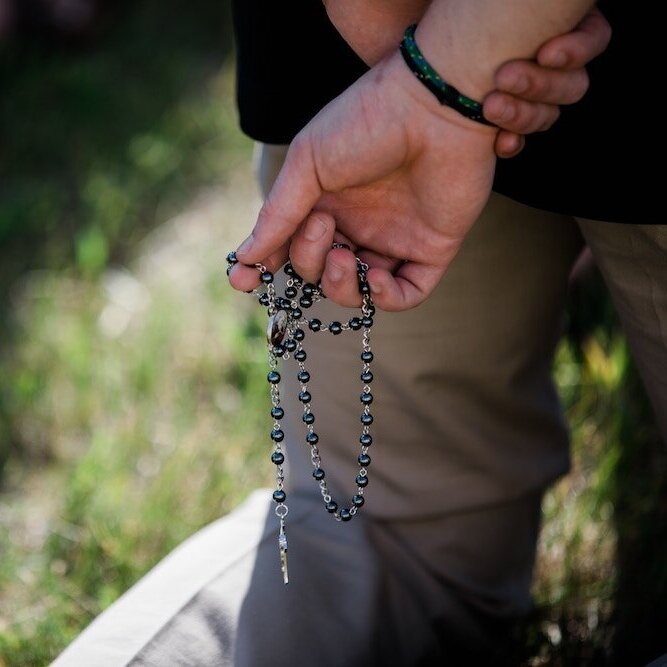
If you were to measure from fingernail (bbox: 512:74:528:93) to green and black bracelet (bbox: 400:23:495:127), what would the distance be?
0.12 feet

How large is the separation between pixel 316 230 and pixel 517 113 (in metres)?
0.20

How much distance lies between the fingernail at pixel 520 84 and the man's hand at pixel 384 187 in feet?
0.16

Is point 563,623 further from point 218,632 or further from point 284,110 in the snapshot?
point 284,110

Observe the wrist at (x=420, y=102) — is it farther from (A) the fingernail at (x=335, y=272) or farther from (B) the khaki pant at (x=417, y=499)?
(B) the khaki pant at (x=417, y=499)

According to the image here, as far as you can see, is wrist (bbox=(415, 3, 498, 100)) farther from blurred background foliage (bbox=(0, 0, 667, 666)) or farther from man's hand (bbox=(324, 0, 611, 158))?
blurred background foliage (bbox=(0, 0, 667, 666))

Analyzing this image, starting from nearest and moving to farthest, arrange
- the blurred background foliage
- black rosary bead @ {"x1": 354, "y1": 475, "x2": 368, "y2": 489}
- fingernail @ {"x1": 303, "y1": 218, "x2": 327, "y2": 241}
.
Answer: fingernail @ {"x1": 303, "y1": 218, "x2": 327, "y2": 241} → black rosary bead @ {"x1": 354, "y1": 475, "x2": 368, "y2": 489} → the blurred background foliage

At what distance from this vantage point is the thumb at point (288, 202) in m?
0.87

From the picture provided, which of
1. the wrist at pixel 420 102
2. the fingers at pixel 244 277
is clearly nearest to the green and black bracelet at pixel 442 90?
the wrist at pixel 420 102

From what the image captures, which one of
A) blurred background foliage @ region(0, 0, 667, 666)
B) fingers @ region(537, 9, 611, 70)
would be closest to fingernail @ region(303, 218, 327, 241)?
fingers @ region(537, 9, 611, 70)

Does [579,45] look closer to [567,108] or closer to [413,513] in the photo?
[567,108]

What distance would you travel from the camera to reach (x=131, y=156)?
237cm

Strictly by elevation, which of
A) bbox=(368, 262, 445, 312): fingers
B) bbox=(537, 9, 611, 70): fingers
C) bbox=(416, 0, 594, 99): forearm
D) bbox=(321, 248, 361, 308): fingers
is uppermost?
bbox=(416, 0, 594, 99): forearm

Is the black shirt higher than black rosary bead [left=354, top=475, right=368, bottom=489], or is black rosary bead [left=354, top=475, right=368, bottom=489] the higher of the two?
the black shirt

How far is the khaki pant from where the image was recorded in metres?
1.03
